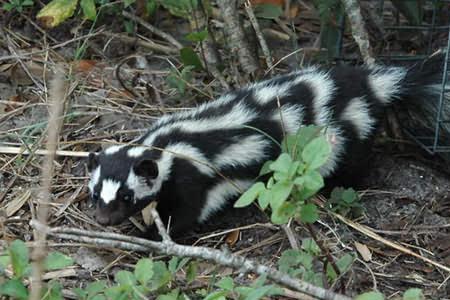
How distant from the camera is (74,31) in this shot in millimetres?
7004

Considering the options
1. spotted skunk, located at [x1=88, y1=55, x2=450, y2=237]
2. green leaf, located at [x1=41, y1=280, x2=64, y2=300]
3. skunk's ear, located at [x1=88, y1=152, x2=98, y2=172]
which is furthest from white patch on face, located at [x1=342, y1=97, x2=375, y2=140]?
green leaf, located at [x1=41, y1=280, x2=64, y2=300]

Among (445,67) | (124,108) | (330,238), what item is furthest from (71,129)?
(445,67)

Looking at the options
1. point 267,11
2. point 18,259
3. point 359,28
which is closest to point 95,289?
point 18,259

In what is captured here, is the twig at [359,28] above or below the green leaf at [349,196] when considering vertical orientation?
above

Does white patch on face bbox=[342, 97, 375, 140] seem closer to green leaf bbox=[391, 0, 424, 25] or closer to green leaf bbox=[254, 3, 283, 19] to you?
green leaf bbox=[254, 3, 283, 19]

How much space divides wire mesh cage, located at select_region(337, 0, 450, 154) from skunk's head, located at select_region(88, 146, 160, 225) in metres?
1.82

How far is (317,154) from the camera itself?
3.78 m

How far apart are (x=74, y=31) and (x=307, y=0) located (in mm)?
2023

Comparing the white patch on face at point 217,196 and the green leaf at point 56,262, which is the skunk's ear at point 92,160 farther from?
the green leaf at point 56,262

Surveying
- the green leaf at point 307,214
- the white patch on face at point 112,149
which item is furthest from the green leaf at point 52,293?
the white patch on face at point 112,149

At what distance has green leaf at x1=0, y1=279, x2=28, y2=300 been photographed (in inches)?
150

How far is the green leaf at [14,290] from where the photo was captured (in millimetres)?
3805

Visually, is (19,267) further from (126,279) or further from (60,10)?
(60,10)

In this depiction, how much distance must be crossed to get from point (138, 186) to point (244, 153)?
0.65 meters
